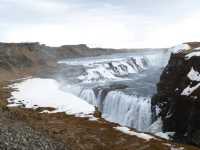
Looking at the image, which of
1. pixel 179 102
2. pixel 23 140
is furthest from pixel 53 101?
pixel 23 140

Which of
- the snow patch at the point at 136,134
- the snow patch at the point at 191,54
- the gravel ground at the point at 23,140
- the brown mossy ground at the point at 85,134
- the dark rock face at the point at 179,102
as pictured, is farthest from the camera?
the snow patch at the point at 191,54

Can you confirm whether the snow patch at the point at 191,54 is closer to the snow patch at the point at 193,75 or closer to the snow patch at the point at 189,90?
the snow patch at the point at 193,75

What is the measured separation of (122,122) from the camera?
211 ft

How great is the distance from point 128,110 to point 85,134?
21222 mm

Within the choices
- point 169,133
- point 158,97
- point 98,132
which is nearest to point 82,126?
point 98,132

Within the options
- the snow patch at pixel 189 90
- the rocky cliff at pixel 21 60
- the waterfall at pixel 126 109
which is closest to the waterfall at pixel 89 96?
the waterfall at pixel 126 109

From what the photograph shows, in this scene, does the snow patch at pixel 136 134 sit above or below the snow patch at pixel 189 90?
below

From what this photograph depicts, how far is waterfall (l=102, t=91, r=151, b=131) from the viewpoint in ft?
203

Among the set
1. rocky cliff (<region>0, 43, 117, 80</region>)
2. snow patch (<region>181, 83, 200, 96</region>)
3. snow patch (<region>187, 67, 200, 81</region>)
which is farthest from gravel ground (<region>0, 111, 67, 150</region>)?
rocky cliff (<region>0, 43, 117, 80</region>)

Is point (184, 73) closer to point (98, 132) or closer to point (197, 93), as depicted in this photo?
point (197, 93)

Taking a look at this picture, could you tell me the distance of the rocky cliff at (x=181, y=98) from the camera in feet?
165

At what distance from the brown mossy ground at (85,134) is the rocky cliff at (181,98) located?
8.46 m

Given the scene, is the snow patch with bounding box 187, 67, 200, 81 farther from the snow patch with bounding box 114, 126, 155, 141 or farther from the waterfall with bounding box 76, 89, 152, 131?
the snow patch with bounding box 114, 126, 155, 141

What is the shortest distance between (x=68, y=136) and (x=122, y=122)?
22991mm
